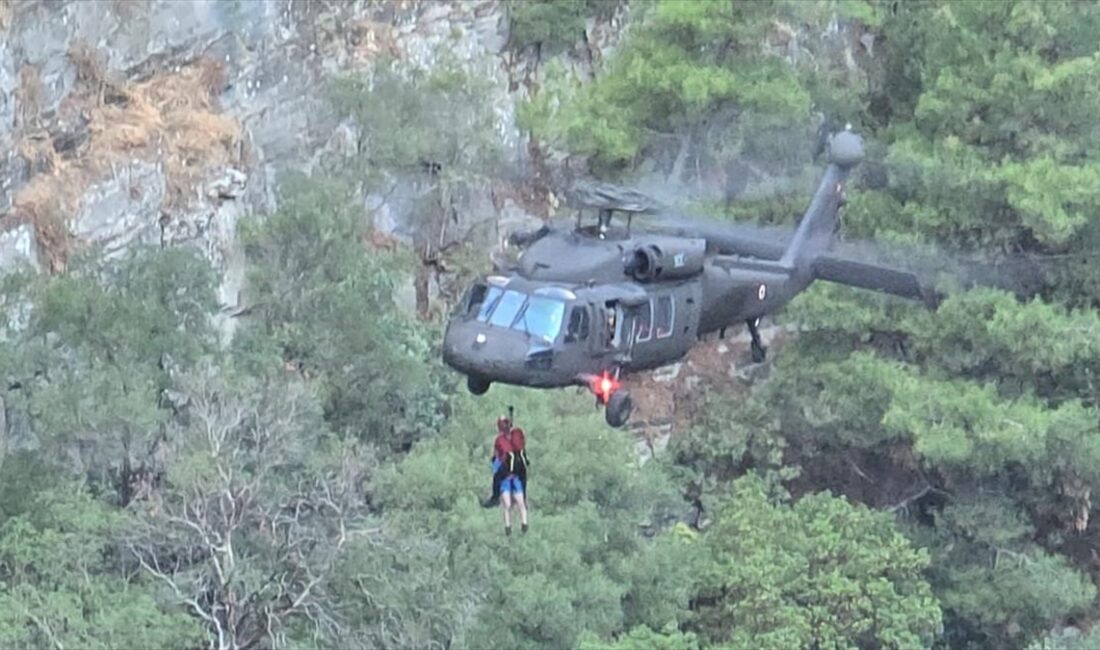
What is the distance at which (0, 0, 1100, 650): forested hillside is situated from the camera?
28.0 meters

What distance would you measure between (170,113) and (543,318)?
48.7ft

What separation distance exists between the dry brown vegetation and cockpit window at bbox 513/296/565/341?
13.2m

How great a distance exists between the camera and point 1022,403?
33.1 meters

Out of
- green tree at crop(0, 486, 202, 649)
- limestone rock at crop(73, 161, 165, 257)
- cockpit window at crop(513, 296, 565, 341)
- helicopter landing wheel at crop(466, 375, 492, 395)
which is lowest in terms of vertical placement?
green tree at crop(0, 486, 202, 649)

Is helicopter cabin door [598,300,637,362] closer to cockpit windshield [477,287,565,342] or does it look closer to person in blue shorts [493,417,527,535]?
cockpit windshield [477,287,565,342]

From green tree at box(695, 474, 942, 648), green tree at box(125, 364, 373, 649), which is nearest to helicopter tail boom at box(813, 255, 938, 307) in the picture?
green tree at box(125, 364, 373, 649)

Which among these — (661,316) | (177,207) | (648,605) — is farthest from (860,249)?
(661,316)

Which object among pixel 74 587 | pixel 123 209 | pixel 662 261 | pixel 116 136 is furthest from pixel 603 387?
pixel 116 136

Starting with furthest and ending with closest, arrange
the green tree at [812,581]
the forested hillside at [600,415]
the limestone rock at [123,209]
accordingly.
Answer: the limestone rock at [123,209], the green tree at [812,581], the forested hillside at [600,415]

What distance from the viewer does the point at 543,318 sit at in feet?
64.1

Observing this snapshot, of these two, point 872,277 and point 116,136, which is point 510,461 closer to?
point 872,277

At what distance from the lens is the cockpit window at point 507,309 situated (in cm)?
1962

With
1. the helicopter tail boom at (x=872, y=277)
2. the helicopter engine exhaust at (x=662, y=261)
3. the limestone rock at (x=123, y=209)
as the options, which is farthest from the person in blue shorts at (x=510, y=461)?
the limestone rock at (x=123, y=209)

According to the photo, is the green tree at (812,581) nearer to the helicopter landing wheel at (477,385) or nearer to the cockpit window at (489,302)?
the helicopter landing wheel at (477,385)
